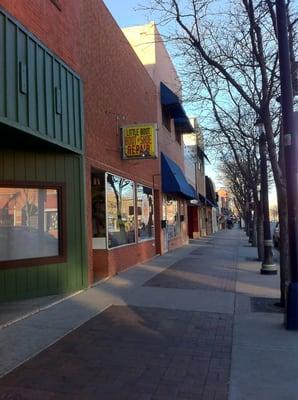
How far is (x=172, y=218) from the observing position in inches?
990

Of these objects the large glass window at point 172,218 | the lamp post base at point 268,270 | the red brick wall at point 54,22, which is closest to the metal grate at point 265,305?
the lamp post base at point 268,270

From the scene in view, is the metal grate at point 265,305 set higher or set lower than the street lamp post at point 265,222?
lower

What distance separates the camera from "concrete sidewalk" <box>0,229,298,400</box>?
4.84m

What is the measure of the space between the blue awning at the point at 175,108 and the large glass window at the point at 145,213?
408 cm

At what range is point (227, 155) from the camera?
29.4 meters

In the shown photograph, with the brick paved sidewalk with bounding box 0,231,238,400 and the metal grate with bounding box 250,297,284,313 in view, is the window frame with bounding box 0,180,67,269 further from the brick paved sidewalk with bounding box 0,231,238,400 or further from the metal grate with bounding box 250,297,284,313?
the metal grate with bounding box 250,297,284,313

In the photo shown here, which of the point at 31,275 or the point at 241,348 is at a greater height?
the point at 31,275

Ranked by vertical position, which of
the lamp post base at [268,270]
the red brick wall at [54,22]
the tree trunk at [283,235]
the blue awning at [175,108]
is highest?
the blue awning at [175,108]

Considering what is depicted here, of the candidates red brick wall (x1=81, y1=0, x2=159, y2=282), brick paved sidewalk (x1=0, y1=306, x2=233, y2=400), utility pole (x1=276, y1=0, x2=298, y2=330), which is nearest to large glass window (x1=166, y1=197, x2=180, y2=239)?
red brick wall (x1=81, y1=0, x2=159, y2=282)

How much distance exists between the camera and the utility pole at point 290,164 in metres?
7.13

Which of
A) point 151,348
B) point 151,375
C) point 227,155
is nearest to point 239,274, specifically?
point 151,348

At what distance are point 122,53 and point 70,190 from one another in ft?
22.2

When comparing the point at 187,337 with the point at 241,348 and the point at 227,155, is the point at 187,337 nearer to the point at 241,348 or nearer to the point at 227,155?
the point at 241,348

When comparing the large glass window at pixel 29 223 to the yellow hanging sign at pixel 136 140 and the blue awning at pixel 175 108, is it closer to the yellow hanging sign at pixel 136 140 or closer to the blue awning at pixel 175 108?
the yellow hanging sign at pixel 136 140
